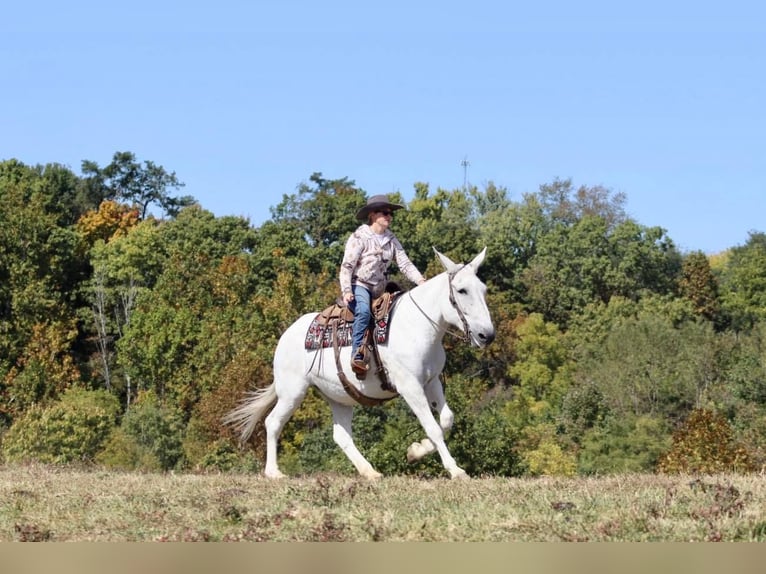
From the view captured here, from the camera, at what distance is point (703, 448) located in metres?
39.2

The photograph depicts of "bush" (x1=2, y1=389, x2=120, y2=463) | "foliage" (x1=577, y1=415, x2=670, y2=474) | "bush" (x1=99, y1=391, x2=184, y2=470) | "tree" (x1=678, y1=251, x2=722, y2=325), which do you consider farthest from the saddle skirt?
"tree" (x1=678, y1=251, x2=722, y2=325)

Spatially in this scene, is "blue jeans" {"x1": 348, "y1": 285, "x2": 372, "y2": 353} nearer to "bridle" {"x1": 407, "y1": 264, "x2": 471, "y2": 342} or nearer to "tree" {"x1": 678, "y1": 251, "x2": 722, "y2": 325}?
"bridle" {"x1": 407, "y1": 264, "x2": 471, "y2": 342}

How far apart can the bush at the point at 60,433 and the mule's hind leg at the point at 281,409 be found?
123 ft

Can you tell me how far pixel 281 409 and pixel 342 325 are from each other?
1.82 m

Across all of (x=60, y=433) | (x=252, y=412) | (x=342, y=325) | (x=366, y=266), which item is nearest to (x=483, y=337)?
(x=366, y=266)

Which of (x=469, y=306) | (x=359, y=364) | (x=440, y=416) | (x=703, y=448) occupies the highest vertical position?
(x=469, y=306)

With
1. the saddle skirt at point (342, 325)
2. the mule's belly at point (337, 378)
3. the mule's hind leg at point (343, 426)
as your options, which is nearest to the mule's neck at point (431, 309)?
the saddle skirt at point (342, 325)

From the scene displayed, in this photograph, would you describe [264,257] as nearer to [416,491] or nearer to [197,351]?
[197,351]

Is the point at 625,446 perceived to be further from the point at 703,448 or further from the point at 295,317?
the point at 295,317

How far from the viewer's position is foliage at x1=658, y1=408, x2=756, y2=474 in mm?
36500

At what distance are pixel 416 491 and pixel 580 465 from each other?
41020mm

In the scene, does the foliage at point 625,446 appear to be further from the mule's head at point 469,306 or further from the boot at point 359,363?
the mule's head at point 469,306

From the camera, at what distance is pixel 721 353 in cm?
7006

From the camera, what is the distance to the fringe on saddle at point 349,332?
15180 mm
